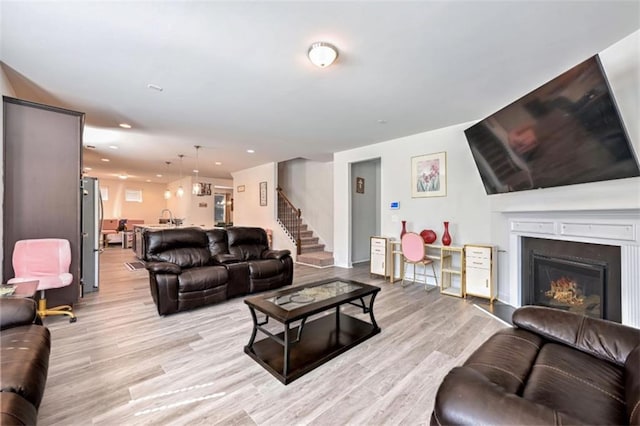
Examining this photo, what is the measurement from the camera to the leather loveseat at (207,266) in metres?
3.24

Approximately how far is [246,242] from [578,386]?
4.18 metres

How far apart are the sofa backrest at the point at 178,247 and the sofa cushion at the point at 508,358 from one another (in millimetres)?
3582

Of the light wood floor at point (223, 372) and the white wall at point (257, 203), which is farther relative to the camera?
the white wall at point (257, 203)

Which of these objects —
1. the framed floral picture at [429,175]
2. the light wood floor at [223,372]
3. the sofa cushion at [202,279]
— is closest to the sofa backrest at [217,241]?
the sofa cushion at [202,279]

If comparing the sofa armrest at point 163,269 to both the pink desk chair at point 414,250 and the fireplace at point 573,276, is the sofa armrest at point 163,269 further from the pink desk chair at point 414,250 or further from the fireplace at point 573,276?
the fireplace at point 573,276

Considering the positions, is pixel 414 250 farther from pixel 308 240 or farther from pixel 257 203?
pixel 257 203

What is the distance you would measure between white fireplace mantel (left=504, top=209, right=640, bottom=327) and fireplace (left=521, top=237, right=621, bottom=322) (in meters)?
0.08

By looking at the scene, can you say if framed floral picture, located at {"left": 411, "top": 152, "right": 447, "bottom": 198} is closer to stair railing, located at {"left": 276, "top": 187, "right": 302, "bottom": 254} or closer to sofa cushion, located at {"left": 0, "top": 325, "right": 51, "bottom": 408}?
stair railing, located at {"left": 276, "top": 187, "right": 302, "bottom": 254}

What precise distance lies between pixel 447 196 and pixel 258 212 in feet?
18.0

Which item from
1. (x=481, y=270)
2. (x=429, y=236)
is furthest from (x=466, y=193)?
(x=481, y=270)

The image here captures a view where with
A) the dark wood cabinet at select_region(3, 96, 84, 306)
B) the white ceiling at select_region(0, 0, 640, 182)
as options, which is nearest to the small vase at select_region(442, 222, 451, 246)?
the white ceiling at select_region(0, 0, 640, 182)

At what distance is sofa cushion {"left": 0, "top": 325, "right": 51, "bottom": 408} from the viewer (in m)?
1.20

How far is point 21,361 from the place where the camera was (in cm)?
135

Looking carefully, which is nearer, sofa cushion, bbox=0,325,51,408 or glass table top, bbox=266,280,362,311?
sofa cushion, bbox=0,325,51,408
